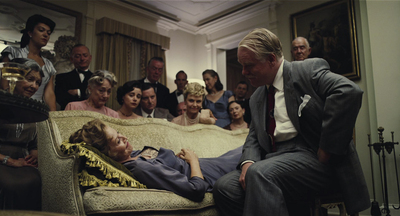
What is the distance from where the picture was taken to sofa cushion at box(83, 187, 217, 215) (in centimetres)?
153

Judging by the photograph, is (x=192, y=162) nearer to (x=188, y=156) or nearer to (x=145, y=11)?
(x=188, y=156)

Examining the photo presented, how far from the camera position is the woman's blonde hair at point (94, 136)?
6.33 feet

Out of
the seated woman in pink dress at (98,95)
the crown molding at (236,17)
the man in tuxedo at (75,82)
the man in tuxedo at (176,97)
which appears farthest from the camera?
the crown molding at (236,17)

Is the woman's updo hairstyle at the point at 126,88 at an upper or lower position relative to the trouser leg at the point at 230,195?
upper

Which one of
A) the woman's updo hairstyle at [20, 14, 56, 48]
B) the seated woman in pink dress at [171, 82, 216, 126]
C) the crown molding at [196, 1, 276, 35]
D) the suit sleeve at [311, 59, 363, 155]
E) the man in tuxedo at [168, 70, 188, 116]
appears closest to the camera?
the suit sleeve at [311, 59, 363, 155]

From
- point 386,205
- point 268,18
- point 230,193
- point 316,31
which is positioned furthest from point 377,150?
point 268,18

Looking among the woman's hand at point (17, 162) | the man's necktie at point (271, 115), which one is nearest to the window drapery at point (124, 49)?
the woman's hand at point (17, 162)

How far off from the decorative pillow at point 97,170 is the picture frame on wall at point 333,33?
4.40 metres

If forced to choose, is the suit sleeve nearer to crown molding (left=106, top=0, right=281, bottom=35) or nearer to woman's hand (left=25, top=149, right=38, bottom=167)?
woman's hand (left=25, top=149, right=38, bottom=167)

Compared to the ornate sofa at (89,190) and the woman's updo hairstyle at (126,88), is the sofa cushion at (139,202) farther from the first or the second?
the woman's updo hairstyle at (126,88)

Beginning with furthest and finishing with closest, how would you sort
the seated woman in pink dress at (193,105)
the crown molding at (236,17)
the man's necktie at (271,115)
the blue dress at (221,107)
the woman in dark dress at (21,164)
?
1. the crown molding at (236,17)
2. the blue dress at (221,107)
3. the seated woman in pink dress at (193,105)
4. the woman in dark dress at (21,164)
5. the man's necktie at (271,115)

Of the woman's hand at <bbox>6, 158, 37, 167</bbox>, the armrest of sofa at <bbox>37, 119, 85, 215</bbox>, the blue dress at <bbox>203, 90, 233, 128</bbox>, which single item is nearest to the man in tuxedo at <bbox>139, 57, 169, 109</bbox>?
the blue dress at <bbox>203, 90, 233, 128</bbox>

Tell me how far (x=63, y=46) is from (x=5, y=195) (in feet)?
13.0

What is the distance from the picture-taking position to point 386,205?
3801mm
